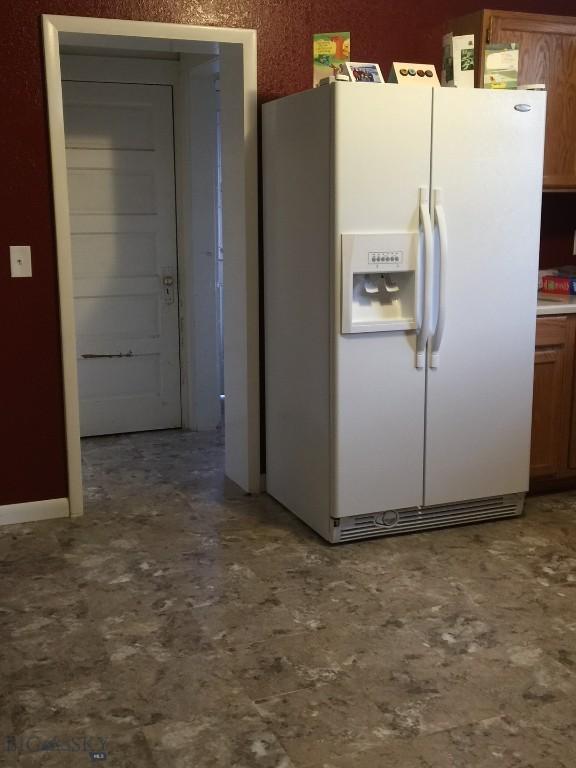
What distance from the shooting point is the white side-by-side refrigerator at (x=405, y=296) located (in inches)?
131

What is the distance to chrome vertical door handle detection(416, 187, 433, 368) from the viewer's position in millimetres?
3398

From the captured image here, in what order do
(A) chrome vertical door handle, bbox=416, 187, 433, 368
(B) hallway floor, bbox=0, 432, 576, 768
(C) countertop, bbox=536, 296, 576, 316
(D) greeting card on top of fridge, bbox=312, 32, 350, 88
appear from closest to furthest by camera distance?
(B) hallway floor, bbox=0, 432, 576, 768 → (A) chrome vertical door handle, bbox=416, 187, 433, 368 → (D) greeting card on top of fridge, bbox=312, 32, 350, 88 → (C) countertop, bbox=536, 296, 576, 316

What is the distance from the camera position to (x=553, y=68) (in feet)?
13.1

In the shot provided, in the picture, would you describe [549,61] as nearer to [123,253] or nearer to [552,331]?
[552,331]

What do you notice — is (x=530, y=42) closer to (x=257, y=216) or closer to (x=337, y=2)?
(x=337, y=2)

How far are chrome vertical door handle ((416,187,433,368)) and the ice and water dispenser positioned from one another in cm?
2

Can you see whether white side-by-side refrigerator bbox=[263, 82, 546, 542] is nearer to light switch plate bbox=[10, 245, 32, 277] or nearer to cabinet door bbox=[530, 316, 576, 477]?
cabinet door bbox=[530, 316, 576, 477]

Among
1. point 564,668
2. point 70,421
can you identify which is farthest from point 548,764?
point 70,421

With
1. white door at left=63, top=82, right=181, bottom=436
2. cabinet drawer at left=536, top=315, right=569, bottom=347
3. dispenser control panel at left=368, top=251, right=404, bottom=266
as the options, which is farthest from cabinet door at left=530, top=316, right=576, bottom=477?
white door at left=63, top=82, right=181, bottom=436

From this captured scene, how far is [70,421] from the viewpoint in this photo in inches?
150

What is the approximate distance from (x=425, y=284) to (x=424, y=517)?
3.18 ft

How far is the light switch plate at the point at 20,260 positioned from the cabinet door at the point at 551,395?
218 centimetres

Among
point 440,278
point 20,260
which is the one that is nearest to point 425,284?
point 440,278

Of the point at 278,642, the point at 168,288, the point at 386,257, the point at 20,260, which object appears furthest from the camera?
the point at 168,288
